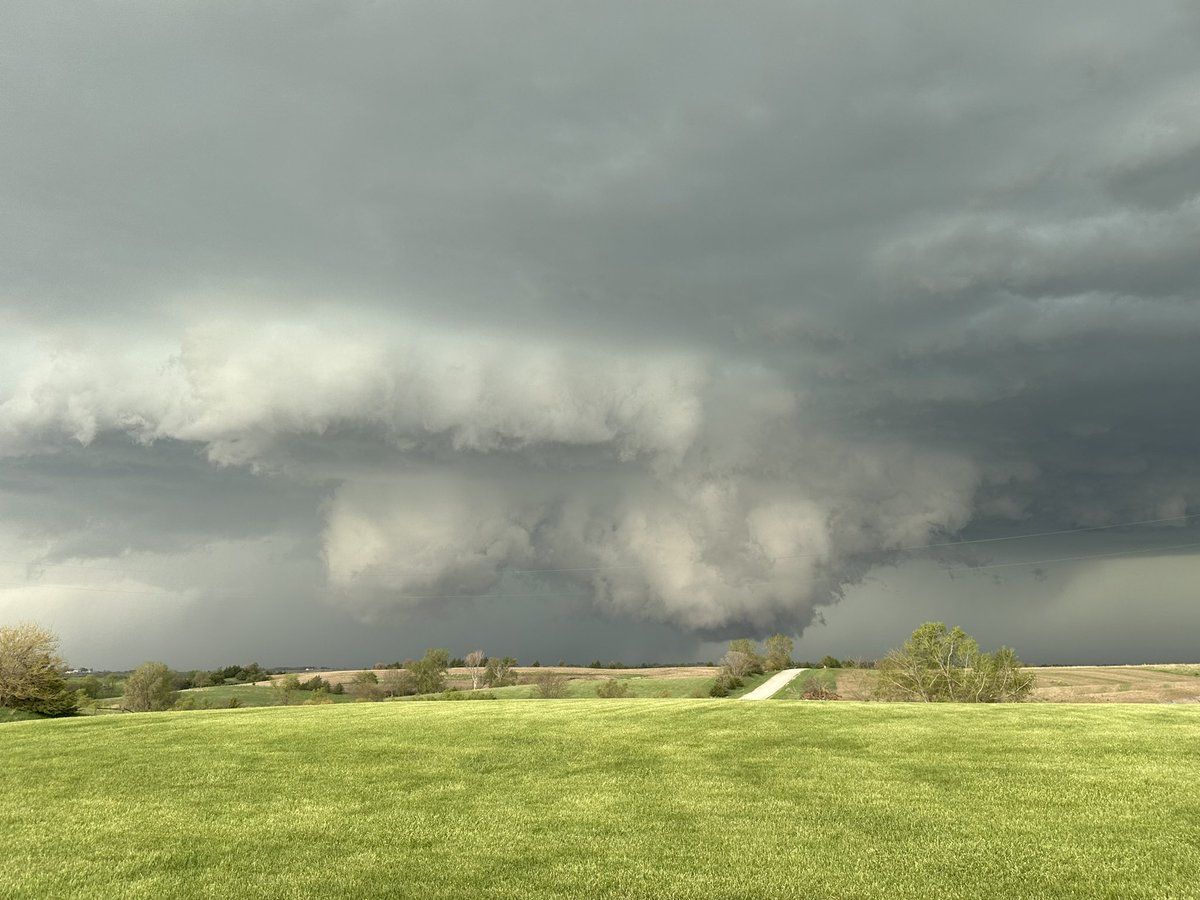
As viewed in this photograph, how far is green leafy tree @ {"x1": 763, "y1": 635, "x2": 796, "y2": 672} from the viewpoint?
16239 centimetres

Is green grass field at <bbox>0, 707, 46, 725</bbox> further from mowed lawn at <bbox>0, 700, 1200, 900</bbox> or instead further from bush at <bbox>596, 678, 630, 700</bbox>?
bush at <bbox>596, 678, 630, 700</bbox>

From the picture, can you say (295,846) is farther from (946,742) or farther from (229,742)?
(946,742)

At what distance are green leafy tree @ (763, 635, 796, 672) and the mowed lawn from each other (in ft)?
487

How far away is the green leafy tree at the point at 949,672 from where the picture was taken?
9406cm

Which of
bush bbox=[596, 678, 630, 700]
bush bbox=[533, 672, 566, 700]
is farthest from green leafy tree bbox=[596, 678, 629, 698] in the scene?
bush bbox=[533, 672, 566, 700]

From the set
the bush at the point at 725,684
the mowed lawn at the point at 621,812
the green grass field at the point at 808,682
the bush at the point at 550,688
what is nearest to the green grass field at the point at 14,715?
the mowed lawn at the point at 621,812

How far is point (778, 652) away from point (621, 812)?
167 meters

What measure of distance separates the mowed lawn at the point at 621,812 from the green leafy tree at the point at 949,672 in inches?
3256

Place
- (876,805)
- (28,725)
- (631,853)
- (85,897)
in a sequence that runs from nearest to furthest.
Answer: (85,897) → (631,853) → (876,805) → (28,725)

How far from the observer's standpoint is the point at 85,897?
9.02 meters

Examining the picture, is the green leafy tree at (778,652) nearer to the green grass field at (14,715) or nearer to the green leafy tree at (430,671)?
the green leafy tree at (430,671)

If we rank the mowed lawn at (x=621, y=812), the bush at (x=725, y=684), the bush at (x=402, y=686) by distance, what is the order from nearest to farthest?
the mowed lawn at (x=621, y=812) → the bush at (x=725, y=684) → the bush at (x=402, y=686)

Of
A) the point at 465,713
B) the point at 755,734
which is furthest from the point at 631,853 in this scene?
the point at 465,713

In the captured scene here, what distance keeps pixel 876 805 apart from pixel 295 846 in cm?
998
